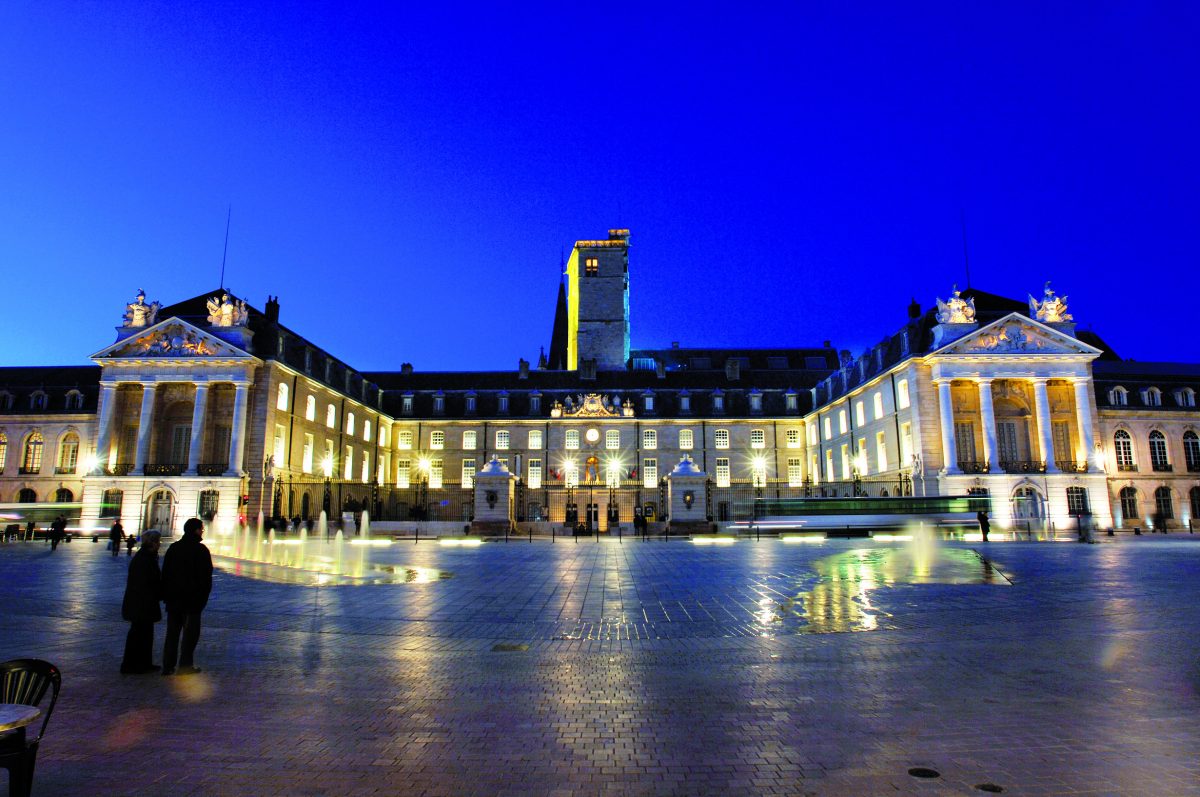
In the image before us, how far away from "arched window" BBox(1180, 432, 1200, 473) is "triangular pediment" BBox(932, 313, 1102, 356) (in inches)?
606

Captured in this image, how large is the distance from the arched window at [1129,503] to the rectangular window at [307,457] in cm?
5708

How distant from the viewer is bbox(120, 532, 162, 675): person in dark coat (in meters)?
7.77

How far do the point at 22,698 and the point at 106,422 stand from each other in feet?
169

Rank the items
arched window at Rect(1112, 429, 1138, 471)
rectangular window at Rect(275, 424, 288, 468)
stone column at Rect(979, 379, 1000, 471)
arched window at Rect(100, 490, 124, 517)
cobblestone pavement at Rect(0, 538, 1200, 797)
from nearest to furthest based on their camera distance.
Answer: cobblestone pavement at Rect(0, 538, 1200, 797) < stone column at Rect(979, 379, 1000, 471) < arched window at Rect(100, 490, 124, 517) < rectangular window at Rect(275, 424, 288, 468) < arched window at Rect(1112, 429, 1138, 471)

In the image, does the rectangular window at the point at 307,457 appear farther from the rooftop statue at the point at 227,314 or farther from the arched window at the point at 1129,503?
the arched window at the point at 1129,503

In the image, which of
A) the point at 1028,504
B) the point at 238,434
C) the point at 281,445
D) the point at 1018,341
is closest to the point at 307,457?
the point at 281,445

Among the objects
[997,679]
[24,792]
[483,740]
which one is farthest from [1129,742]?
[24,792]

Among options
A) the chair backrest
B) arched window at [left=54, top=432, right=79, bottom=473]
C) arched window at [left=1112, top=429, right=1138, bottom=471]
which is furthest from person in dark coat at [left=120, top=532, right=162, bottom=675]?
arched window at [left=1112, top=429, right=1138, bottom=471]

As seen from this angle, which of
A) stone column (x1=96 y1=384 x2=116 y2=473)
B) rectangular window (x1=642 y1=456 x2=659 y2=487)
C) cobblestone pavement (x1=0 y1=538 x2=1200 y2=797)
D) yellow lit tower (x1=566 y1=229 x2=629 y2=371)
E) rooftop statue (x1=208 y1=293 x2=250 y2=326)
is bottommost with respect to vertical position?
cobblestone pavement (x1=0 y1=538 x2=1200 y2=797)

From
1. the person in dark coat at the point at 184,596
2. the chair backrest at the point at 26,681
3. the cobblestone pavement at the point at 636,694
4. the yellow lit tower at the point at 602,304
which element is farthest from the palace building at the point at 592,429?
the chair backrest at the point at 26,681

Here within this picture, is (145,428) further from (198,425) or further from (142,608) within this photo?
(142,608)

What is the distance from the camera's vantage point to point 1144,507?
2069 inches

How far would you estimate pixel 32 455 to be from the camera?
56.7 metres

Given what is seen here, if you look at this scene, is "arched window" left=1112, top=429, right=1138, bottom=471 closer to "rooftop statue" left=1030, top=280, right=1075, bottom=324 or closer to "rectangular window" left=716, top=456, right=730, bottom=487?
"rooftop statue" left=1030, top=280, right=1075, bottom=324
